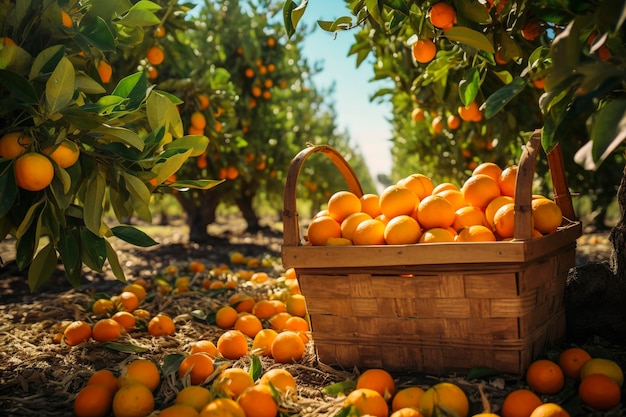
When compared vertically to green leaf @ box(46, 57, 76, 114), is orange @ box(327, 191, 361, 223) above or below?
below

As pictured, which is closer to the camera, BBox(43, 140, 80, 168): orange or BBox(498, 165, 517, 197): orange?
BBox(43, 140, 80, 168): orange

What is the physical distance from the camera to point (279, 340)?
7.21 feet

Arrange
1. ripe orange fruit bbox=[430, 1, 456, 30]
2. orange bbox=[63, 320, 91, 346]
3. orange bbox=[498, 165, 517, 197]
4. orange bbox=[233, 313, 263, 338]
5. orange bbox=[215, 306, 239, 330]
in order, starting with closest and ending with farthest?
ripe orange fruit bbox=[430, 1, 456, 30], orange bbox=[498, 165, 517, 197], orange bbox=[63, 320, 91, 346], orange bbox=[233, 313, 263, 338], orange bbox=[215, 306, 239, 330]

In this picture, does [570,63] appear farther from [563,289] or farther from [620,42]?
[563,289]

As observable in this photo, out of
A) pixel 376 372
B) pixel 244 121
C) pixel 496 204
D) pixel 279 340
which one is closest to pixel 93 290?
pixel 279 340

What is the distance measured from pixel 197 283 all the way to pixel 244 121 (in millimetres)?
3609

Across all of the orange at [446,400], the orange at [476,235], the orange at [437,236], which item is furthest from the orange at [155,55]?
the orange at [446,400]

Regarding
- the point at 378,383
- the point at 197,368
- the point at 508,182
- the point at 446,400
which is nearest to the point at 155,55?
the point at 197,368

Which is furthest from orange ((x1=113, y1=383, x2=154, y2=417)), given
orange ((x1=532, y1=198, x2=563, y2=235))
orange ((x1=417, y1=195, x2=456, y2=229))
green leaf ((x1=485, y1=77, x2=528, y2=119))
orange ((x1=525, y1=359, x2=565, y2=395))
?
orange ((x1=532, y1=198, x2=563, y2=235))

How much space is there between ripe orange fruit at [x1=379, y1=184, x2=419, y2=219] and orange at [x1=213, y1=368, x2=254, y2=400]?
80cm

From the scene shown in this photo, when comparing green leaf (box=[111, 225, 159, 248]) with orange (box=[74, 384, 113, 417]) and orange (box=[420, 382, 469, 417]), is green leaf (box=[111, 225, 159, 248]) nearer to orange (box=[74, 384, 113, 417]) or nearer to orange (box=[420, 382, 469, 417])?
orange (box=[74, 384, 113, 417])

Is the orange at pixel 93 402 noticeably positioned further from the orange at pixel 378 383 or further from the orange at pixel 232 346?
the orange at pixel 378 383

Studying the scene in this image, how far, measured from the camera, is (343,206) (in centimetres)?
225

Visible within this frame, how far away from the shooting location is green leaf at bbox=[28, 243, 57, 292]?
207 cm
